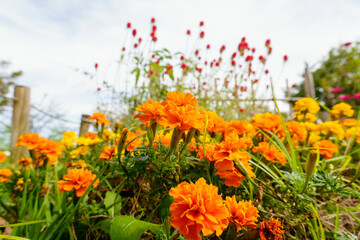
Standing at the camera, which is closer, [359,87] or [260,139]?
[260,139]

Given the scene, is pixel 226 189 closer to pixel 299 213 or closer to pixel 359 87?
pixel 299 213

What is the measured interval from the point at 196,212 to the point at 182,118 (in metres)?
0.24

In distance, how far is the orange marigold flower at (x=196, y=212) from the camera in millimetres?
506

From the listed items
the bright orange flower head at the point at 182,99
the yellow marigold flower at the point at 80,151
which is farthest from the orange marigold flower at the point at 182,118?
the yellow marigold flower at the point at 80,151

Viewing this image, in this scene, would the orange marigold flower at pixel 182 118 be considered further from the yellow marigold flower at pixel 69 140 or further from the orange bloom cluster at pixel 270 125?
the yellow marigold flower at pixel 69 140

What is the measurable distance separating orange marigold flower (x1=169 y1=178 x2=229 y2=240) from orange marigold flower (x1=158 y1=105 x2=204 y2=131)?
0.54ft

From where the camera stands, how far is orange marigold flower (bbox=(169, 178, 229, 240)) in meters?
0.51

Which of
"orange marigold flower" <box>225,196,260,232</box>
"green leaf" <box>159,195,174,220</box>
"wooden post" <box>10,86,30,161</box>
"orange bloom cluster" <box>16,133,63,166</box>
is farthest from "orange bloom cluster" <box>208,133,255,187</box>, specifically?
"wooden post" <box>10,86,30,161</box>

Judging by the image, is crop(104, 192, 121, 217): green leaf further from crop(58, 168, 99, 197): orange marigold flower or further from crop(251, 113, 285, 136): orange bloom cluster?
crop(251, 113, 285, 136): orange bloom cluster

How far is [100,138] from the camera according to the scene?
1.54m

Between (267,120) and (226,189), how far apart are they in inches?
17.7

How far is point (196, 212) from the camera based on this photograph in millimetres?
526

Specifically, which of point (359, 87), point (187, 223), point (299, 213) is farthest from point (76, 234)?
point (359, 87)

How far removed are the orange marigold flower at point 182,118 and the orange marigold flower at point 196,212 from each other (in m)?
0.16
